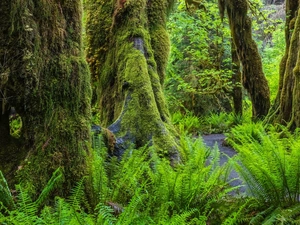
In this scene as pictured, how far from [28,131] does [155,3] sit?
14.0ft

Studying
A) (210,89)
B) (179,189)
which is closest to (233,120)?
(210,89)

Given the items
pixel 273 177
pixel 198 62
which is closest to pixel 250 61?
pixel 198 62

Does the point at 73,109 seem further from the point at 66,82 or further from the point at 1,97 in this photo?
the point at 1,97

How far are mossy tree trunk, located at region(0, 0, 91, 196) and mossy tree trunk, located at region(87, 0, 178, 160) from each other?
144 centimetres

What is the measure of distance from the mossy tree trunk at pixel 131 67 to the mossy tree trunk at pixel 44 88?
1443 millimetres

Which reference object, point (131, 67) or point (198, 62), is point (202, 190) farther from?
point (198, 62)

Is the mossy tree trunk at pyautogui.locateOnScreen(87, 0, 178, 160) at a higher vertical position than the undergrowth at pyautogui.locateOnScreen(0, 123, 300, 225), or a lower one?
higher

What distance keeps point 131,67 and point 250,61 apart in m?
6.05

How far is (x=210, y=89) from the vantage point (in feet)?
45.3

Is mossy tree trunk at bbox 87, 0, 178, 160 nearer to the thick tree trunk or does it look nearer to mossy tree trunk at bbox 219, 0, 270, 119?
mossy tree trunk at bbox 219, 0, 270, 119

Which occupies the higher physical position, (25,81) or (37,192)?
(25,81)

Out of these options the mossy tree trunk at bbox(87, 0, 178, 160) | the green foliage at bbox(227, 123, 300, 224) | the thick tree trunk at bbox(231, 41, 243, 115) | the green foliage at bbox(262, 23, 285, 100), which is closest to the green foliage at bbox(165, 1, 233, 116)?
the thick tree trunk at bbox(231, 41, 243, 115)

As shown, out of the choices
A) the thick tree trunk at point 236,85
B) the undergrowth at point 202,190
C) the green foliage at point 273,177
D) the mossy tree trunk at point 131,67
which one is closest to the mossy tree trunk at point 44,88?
the undergrowth at point 202,190

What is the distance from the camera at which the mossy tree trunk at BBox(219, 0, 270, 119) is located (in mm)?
10172
